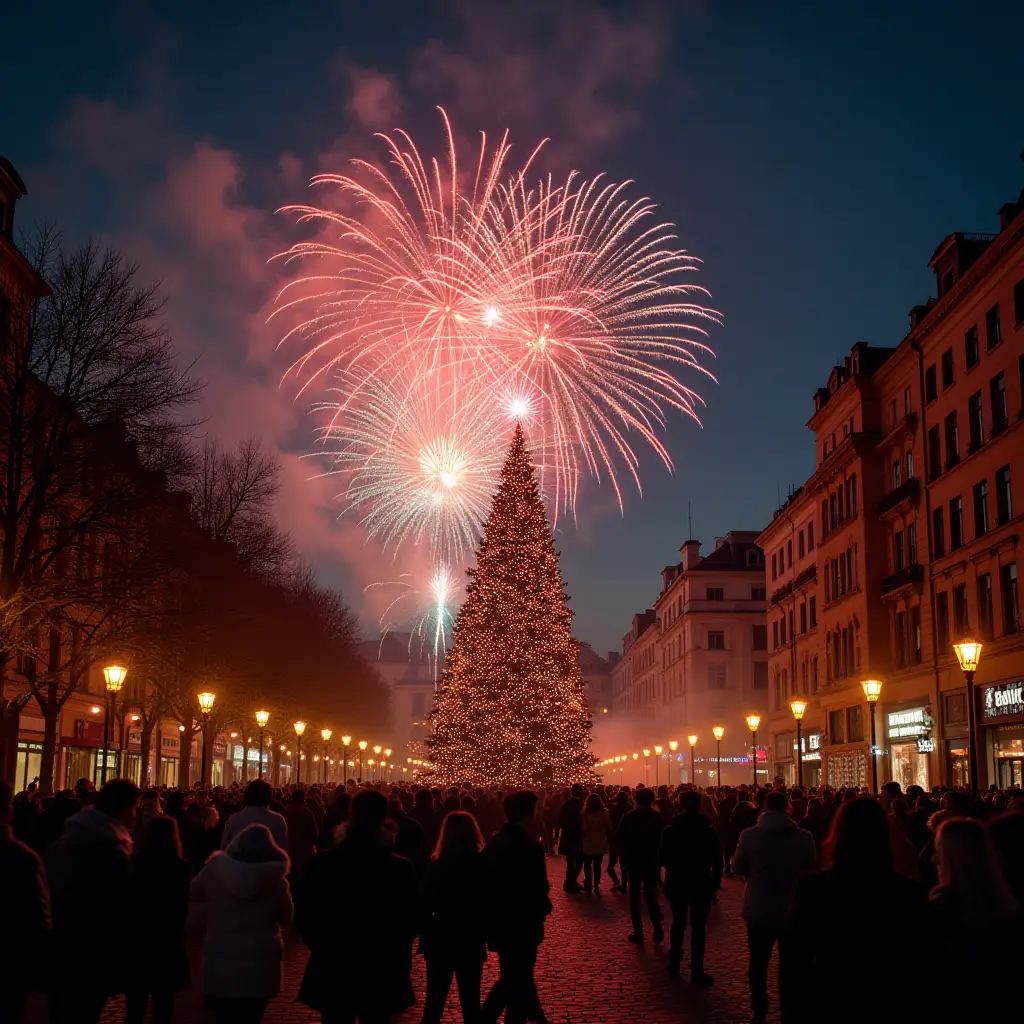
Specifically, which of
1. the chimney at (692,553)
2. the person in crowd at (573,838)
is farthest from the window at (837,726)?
the chimney at (692,553)

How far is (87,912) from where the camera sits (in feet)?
26.3

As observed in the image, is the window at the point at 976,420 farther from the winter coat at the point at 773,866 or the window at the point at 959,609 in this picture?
the winter coat at the point at 773,866

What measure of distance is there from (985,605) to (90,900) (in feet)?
115

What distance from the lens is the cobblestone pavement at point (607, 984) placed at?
11523mm

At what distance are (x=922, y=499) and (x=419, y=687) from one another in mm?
156287

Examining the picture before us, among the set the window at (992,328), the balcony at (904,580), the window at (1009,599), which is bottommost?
the window at (1009,599)

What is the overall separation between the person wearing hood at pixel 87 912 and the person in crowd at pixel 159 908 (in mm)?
351

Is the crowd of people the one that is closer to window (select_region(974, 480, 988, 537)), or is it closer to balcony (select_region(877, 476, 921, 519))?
window (select_region(974, 480, 988, 537))

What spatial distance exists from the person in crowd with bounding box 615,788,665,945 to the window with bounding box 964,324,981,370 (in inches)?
1053

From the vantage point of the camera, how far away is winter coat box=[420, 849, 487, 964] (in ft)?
29.3

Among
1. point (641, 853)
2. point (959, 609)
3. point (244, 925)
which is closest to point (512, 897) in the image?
point (244, 925)

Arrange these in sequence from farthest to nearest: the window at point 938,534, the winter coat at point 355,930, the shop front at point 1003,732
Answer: the window at point 938,534
the shop front at point 1003,732
the winter coat at point 355,930

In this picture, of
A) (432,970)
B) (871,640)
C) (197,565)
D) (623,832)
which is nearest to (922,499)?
(871,640)

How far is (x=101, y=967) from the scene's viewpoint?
7.92m
